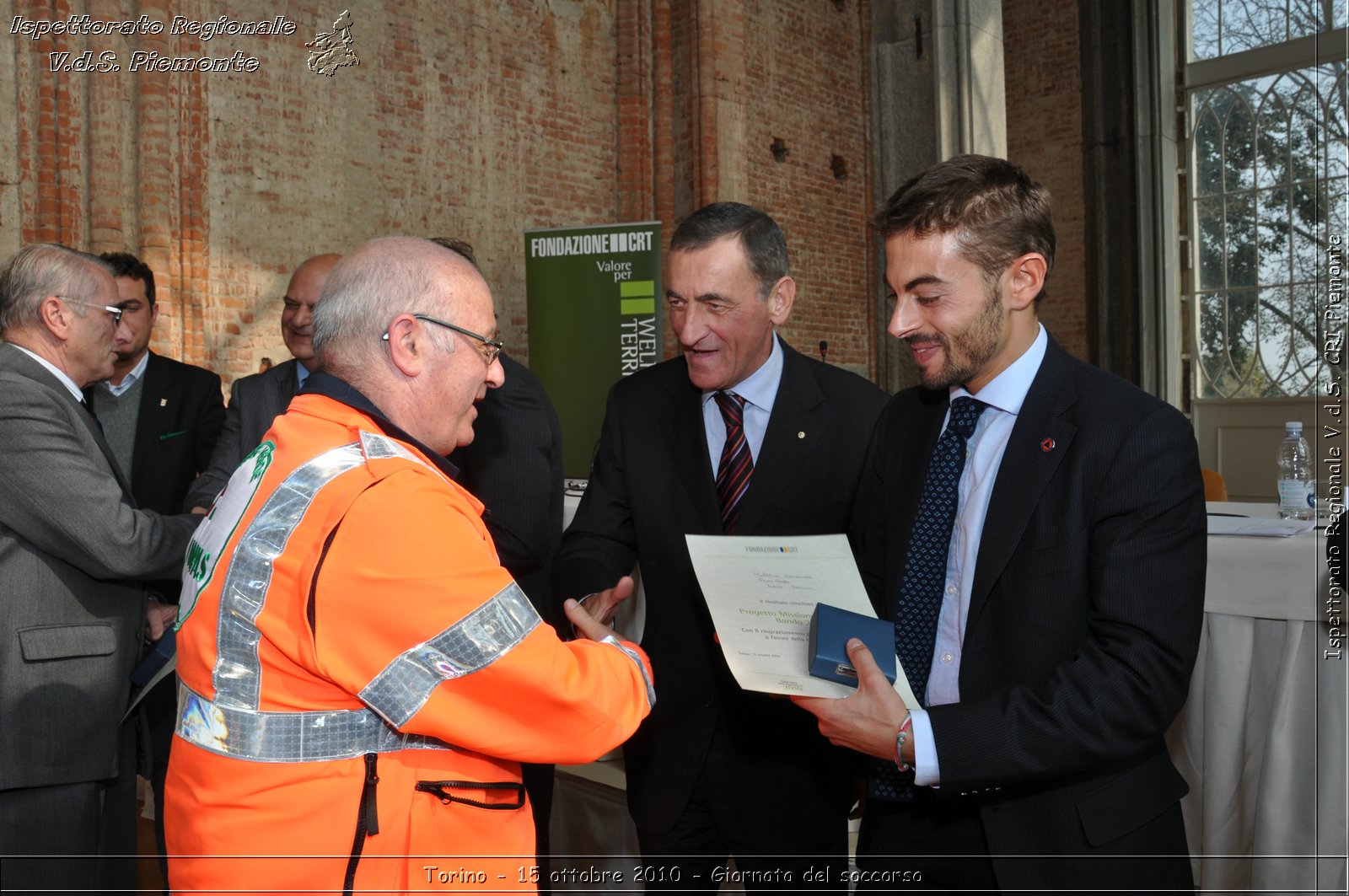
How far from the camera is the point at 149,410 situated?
450 centimetres

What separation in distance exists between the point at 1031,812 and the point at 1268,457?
11489 mm

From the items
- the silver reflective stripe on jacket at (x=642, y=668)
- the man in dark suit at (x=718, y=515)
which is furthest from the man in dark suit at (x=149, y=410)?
the silver reflective stripe on jacket at (x=642, y=668)

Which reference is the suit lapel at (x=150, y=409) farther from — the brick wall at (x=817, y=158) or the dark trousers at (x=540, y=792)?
the brick wall at (x=817, y=158)

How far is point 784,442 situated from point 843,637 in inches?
35.2

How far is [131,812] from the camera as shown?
3021 mm

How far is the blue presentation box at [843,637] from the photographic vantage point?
1.75 m

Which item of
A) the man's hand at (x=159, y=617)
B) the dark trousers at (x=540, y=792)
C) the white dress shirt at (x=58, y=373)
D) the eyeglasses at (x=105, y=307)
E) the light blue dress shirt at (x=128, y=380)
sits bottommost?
the dark trousers at (x=540, y=792)

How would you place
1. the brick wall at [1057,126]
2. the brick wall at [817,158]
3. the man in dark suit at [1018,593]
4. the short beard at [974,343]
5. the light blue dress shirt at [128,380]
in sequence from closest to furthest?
1. the man in dark suit at [1018,593]
2. the short beard at [974,343]
3. the light blue dress shirt at [128,380]
4. the brick wall at [817,158]
5. the brick wall at [1057,126]

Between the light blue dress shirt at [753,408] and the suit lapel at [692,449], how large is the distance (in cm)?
4

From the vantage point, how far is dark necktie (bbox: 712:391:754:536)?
8.51ft

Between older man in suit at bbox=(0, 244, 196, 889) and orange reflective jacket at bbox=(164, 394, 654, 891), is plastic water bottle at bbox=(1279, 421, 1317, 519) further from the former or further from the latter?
older man in suit at bbox=(0, 244, 196, 889)

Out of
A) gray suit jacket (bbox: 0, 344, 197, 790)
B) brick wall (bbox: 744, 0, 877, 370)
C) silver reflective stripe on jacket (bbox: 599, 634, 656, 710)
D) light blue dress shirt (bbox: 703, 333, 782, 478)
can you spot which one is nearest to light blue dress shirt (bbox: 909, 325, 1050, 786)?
silver reflective stripe on jacket (bbox: 599, 634, 656, 710)

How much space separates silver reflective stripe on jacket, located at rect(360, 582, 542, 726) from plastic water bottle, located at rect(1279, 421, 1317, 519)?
250cm

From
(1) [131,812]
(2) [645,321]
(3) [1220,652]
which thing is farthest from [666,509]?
(2) [645,321]
